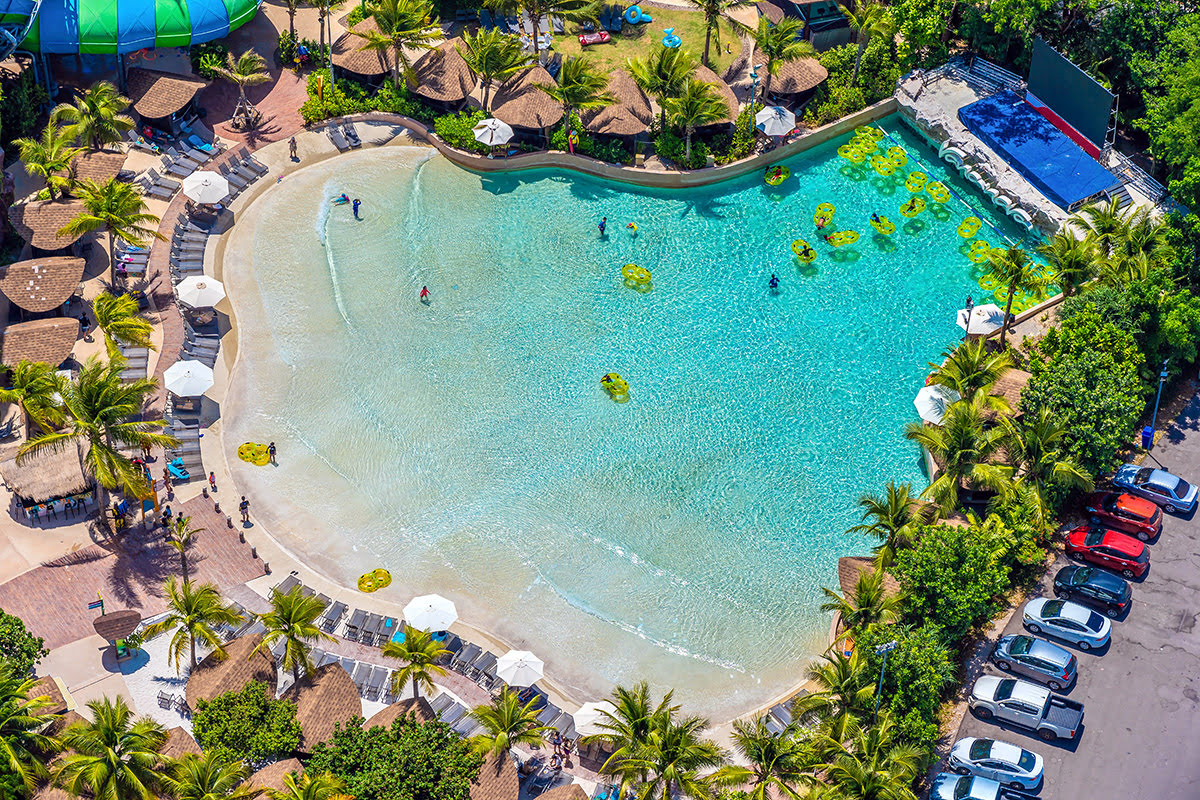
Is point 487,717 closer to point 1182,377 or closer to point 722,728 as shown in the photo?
point 722,728

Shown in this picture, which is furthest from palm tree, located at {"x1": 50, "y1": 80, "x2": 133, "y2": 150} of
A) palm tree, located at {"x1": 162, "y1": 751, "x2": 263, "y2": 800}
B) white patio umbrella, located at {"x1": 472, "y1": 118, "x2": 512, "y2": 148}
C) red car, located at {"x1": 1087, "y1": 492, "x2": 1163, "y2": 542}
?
red car, located at {"x1": 1087, "y1": 492, "x2": 1163, "y2": 542}

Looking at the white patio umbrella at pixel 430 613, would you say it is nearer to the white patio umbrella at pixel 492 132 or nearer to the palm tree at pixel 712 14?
the white patio umbrella at pixel 492 132

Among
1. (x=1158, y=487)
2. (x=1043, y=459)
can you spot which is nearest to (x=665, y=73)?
(x=1043, y=459)

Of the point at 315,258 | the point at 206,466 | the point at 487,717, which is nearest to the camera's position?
the point at 487,717

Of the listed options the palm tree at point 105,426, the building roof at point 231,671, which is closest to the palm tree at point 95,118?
the palm tree at point 105,426

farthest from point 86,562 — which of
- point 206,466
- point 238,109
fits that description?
point 238,109

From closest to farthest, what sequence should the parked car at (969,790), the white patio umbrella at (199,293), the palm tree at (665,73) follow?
1. the parked car at (969,790)
2. the white patio umbrella at (199,293)
3. the palm tree at (665,73)
